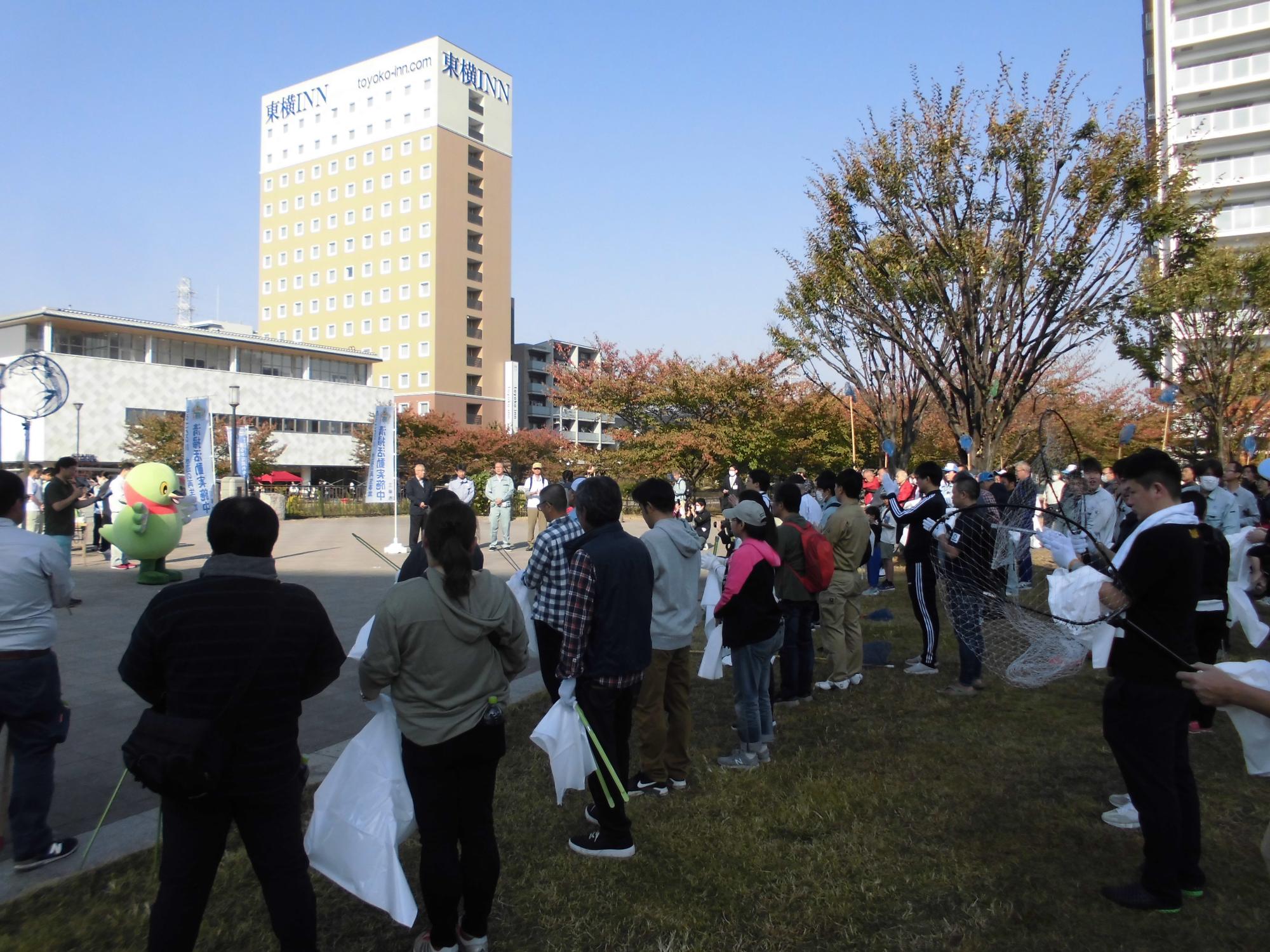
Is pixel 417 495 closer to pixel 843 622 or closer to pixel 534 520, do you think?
pixel 534 520

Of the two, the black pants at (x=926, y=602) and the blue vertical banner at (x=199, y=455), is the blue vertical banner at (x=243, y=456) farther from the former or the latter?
the black pants at (x=926, y=602)

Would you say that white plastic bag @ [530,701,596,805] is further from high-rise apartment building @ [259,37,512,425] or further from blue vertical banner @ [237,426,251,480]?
high-rise apartment building @ [259,37,512,425]

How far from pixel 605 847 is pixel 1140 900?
90.0 inches

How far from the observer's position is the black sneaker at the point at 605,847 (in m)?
4.13

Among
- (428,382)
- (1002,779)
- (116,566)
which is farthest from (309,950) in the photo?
(428,382)

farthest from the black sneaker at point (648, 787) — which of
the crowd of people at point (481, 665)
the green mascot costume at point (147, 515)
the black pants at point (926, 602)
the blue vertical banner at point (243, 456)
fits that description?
the blue vertical banner at point (243, 456)

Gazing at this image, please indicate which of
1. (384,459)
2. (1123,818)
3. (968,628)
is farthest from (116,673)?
(384,459)

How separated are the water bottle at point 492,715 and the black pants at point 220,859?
0.64m

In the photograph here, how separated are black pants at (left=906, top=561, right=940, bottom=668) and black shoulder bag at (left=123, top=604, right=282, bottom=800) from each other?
6.09 m

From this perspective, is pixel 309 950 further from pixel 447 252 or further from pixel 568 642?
pixel 447 252

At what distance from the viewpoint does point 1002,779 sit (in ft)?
16.9

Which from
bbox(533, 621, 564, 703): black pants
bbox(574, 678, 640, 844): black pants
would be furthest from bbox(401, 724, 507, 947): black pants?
bbox(533, 621, 564, 703): black pants

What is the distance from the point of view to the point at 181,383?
4762 cm

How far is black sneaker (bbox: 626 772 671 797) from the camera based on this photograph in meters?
4.93
